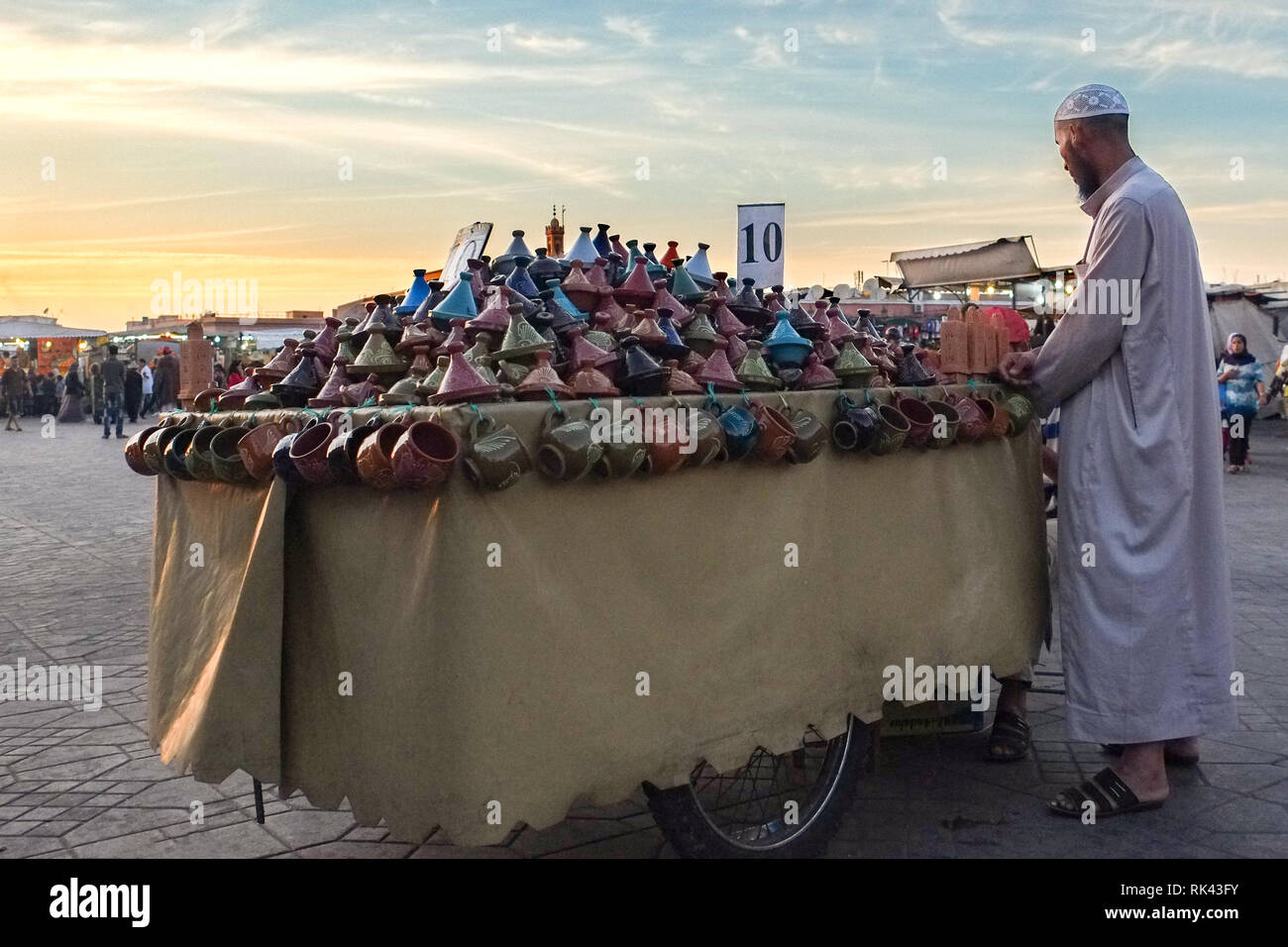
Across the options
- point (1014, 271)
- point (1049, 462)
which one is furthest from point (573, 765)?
point (1014, 271)

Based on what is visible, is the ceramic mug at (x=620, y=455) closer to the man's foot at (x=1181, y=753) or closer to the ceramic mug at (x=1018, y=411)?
the ceramic mug at (x=1018, y=411)

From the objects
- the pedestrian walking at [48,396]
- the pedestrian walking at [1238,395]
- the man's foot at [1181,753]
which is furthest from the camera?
the pedestrian walking at [48,396]

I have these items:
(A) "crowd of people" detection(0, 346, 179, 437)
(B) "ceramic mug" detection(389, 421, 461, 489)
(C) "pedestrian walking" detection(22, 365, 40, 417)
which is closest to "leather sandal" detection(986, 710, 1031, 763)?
(B) "ceramic mug" detection(389, 421, 461, 489)

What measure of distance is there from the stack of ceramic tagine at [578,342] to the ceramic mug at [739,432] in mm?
175

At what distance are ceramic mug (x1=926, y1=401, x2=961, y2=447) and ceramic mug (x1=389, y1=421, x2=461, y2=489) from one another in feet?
4.59

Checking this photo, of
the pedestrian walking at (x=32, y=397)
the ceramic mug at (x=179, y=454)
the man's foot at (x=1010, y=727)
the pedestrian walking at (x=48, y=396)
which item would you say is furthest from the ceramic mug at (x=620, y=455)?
the pedestrian walking at (x=32, y=397)

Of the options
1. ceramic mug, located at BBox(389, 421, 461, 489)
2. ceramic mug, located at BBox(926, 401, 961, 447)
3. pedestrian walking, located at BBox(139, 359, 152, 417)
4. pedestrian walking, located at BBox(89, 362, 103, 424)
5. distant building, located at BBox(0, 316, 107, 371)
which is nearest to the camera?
ceramic mug, located at BBox(389, 421, 461, 489)

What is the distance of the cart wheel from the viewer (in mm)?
2818

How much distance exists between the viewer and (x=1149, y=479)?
3.28 meters

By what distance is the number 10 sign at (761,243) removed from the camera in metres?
5.94

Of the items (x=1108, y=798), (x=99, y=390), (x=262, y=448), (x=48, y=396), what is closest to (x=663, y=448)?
(x=262, y=448)

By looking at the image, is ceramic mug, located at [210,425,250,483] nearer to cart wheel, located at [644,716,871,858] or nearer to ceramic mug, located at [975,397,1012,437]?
cart wheel, located at [644,716,871,858]

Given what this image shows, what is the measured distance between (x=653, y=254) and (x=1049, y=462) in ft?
4.82

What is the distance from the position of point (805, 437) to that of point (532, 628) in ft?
2.72
